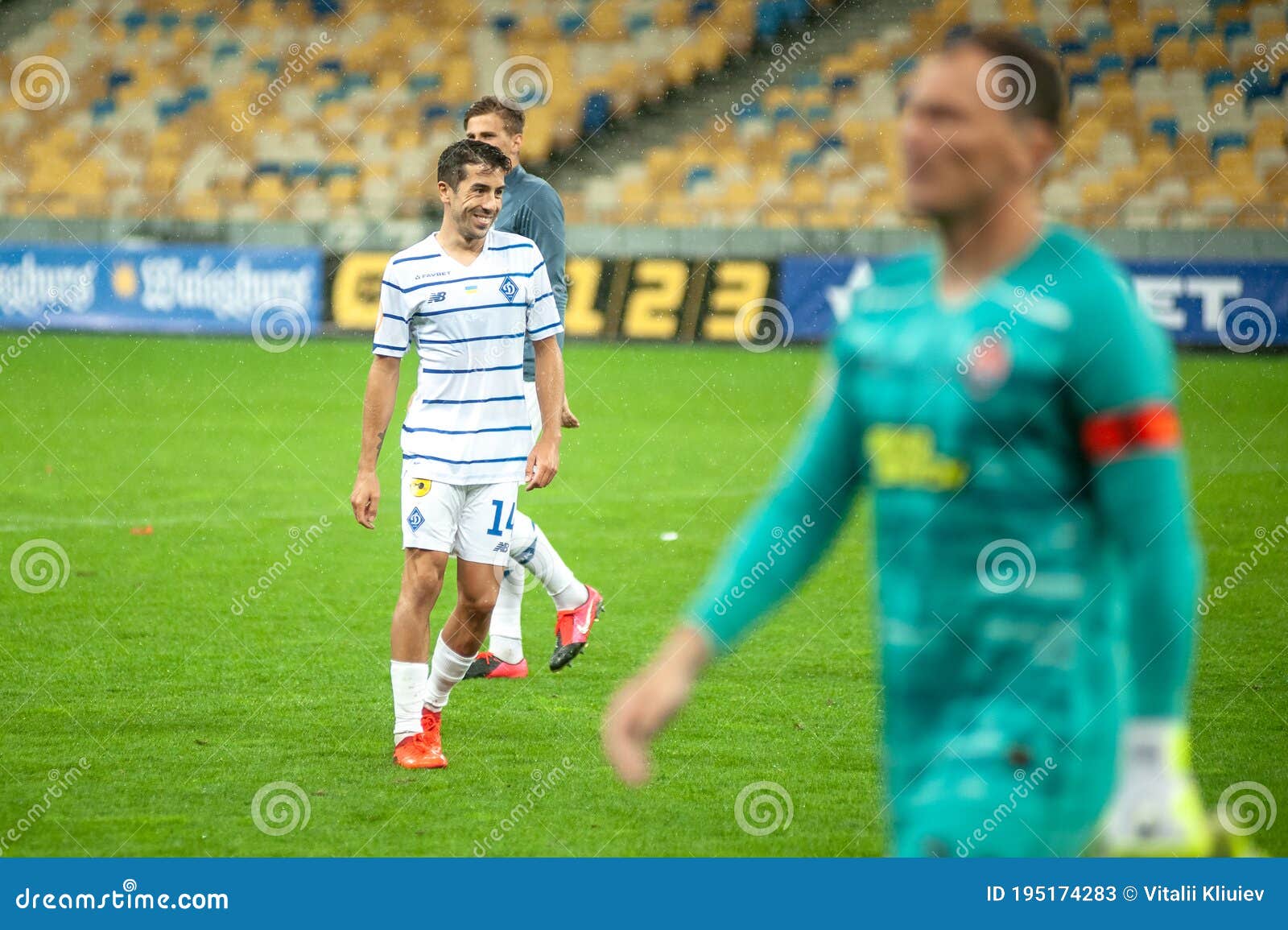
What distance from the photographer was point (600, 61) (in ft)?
90.9

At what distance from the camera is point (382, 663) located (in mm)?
7406

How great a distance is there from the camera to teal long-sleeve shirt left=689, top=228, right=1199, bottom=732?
6.67ft

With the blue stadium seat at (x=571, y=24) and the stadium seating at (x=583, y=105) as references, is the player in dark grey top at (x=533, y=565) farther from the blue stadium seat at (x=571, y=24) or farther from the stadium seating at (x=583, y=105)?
the blue stadium seat at (x=571, y=24)

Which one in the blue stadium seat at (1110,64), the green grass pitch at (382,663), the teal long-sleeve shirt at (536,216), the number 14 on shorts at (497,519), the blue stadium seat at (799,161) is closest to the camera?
the green grass pitch at (382,663)

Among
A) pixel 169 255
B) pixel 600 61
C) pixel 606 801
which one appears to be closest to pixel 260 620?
pixel 606 801

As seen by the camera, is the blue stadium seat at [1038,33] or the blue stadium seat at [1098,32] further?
the blue stadium seat at [1098,32]

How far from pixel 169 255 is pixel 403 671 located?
17805mm

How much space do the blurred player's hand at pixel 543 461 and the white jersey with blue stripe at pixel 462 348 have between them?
18 centimetres

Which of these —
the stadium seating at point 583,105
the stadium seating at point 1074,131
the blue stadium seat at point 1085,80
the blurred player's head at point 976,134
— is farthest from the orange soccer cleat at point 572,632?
the blue stadium seat at point 1085,80

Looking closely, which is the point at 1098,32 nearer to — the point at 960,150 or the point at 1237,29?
the point at 1237,29

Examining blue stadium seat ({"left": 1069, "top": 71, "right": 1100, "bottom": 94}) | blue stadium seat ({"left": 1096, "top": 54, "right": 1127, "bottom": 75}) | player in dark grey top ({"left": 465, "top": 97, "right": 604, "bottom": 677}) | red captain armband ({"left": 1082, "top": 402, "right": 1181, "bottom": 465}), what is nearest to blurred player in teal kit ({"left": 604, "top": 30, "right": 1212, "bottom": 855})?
red captain armband ({"left": 1082, "top": 402, "right": 1181, "bottom": 465})

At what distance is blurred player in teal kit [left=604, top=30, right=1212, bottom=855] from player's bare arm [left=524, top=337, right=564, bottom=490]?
12.5ft

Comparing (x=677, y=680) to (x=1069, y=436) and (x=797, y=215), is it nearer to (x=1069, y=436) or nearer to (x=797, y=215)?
(x=1069, y=436)

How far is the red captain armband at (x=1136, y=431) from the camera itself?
2.04 m
